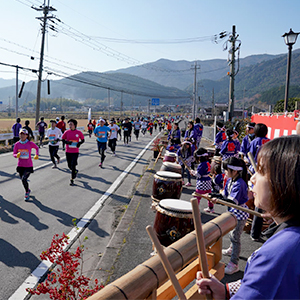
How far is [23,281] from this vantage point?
4344 millimetres

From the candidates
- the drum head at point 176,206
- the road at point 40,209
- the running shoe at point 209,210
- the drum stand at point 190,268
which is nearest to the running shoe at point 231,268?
the drum head at point 176,206

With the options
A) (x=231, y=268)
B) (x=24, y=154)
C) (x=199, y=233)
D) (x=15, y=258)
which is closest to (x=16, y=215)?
(x=24, y=154)

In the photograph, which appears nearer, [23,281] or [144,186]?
[23,281]

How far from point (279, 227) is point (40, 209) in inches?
275

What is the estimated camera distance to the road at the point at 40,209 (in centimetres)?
491

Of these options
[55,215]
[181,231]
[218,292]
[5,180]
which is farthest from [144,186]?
[218,292]

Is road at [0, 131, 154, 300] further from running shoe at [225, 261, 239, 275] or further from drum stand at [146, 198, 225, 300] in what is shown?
drum stand at [146, 198, 225, 300]

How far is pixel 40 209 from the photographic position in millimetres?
7508

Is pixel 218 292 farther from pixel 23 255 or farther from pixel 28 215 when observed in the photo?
pixel 28 215

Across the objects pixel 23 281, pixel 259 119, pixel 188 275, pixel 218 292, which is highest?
pixel 259 119

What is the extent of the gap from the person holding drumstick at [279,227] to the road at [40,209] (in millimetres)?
3758

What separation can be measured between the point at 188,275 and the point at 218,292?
783mm

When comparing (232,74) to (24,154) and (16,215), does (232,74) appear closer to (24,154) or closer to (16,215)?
(24,154)

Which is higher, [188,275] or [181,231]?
[188,275]
